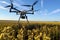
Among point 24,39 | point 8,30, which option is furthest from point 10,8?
point 24,39

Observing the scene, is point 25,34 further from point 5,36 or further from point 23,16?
point 23,16

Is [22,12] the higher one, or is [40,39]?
[22,12]

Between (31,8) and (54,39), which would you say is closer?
(54,39)

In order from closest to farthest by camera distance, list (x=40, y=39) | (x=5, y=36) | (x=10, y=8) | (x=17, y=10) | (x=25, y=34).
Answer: (x=5, y=36) < (x=40, y=39) < (x=25, y=34) < (x=10, y=8) < (x=17, y=10)

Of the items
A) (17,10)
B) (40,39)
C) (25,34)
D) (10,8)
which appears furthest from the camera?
(17,10)

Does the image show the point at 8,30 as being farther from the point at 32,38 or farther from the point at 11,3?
the point at 11,3

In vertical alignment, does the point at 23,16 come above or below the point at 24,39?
above

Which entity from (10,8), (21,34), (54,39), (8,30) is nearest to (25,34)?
(21,34)

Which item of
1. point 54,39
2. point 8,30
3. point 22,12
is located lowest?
point 54,39

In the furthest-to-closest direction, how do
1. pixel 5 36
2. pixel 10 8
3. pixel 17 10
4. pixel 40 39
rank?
pixel 17 10 < pixel 10 8 < pixel 40 39 < pixel 5 36

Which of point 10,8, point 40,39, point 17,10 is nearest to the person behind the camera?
point 40,39
